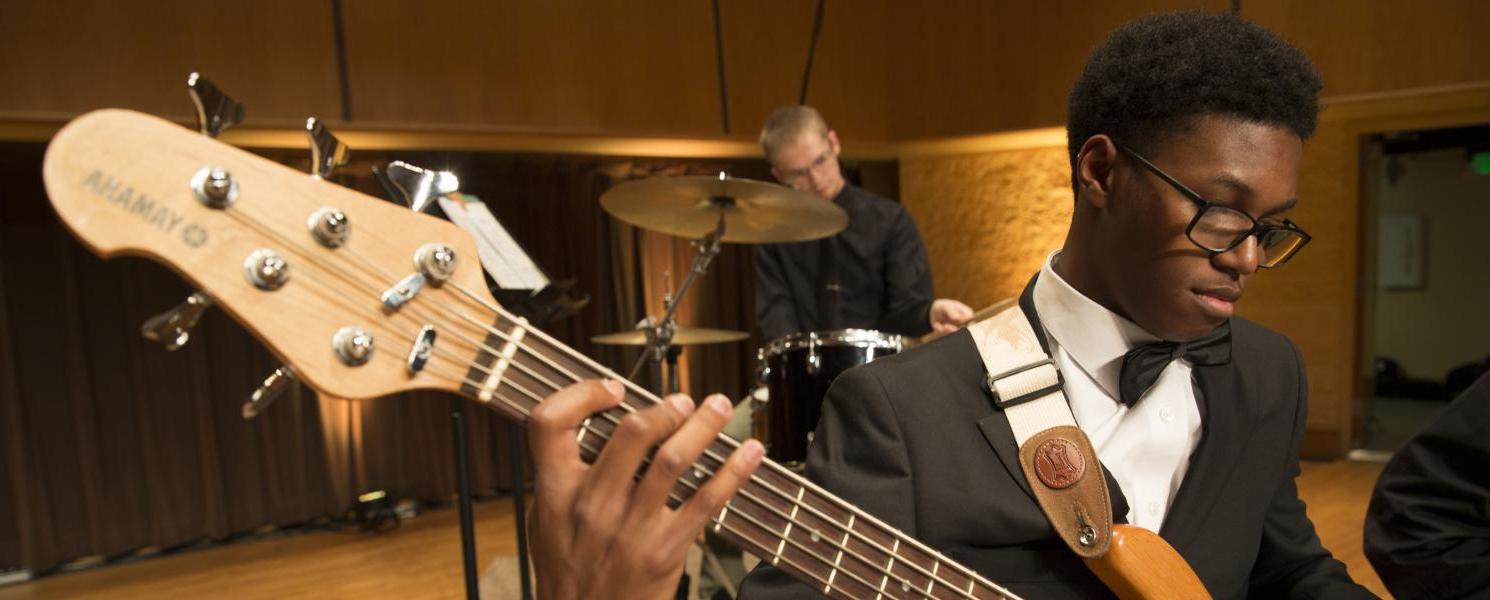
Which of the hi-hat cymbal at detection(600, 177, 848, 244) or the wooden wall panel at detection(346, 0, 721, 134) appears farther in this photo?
the wooden wall panel at detection(346, 0, 721, 134)

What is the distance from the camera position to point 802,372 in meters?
2.58

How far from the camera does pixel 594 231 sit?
516 cm

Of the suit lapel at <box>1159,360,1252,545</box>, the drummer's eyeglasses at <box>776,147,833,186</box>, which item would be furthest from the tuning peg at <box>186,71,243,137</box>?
the drummer's eyeglasses at <box>776,147,833,186</box>

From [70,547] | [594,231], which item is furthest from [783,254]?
[70,547]

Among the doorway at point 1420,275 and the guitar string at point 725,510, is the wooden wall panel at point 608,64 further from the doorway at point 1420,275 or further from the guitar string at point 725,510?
the guitar string at point 725,510

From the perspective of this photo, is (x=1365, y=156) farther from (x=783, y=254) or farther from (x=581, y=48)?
(x=581, y=48)

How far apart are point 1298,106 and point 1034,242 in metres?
4.41

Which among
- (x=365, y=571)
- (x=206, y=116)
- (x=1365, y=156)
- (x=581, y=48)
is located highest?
(x=581, y=48)

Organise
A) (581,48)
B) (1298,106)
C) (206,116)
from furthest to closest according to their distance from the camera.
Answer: (581,48) → (1298,106) → (206,116)

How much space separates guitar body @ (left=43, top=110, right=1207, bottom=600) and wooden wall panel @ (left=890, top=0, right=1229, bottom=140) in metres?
4.13

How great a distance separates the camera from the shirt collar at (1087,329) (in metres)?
1.11

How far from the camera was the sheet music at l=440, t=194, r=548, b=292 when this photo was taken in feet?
5.52

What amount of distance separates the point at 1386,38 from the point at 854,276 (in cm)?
245

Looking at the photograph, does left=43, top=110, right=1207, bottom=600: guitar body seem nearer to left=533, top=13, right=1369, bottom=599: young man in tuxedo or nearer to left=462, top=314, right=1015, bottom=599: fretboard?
left=462, top=314, right=1015, bottom=599: fretboard
